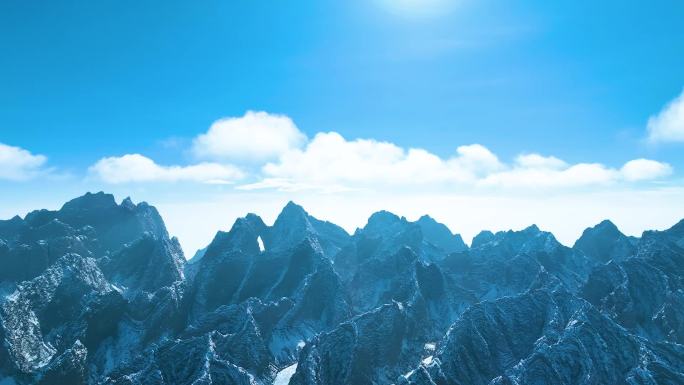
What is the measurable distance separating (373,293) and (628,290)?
9284 centimetres

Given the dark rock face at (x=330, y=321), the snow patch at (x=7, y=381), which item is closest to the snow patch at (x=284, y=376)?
the dark rock face at (x=330, y=321)

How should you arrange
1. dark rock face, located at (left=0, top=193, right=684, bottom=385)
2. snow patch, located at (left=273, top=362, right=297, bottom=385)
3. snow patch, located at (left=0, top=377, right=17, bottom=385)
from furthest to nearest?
snow patch, located at (left=273, top=362, right=297, bottom=385)
snow patch, located at (left=0, top=377, right=17, bottom=385)
dark rock face, located at (left=0, top=193, right=684, bottom=385)

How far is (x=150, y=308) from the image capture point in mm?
143250

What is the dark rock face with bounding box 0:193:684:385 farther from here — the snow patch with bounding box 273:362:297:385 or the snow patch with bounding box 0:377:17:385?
the snow patch with bounding box 0:377:17:385

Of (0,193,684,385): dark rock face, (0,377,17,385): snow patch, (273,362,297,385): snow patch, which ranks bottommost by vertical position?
(273,362,297,385): snow patch

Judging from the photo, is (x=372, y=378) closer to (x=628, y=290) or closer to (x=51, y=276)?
(x=628, y=290)

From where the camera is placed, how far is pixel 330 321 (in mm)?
144875

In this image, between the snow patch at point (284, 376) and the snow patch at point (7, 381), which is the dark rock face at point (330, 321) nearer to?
the snow patch at point (284, 376)

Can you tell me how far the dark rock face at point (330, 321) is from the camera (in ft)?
294

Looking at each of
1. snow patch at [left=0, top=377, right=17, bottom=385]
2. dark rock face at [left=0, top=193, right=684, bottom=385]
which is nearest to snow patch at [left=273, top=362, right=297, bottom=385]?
dark rock face at [left=0, top=193, right=684, bottom=385]

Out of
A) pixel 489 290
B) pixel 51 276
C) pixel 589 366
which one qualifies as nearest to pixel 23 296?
pixel 51 276

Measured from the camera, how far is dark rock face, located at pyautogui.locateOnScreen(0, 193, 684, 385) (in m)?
89.5

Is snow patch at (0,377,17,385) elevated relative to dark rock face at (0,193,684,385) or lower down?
lower down

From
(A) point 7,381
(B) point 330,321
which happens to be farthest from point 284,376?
(A) point 7,381
